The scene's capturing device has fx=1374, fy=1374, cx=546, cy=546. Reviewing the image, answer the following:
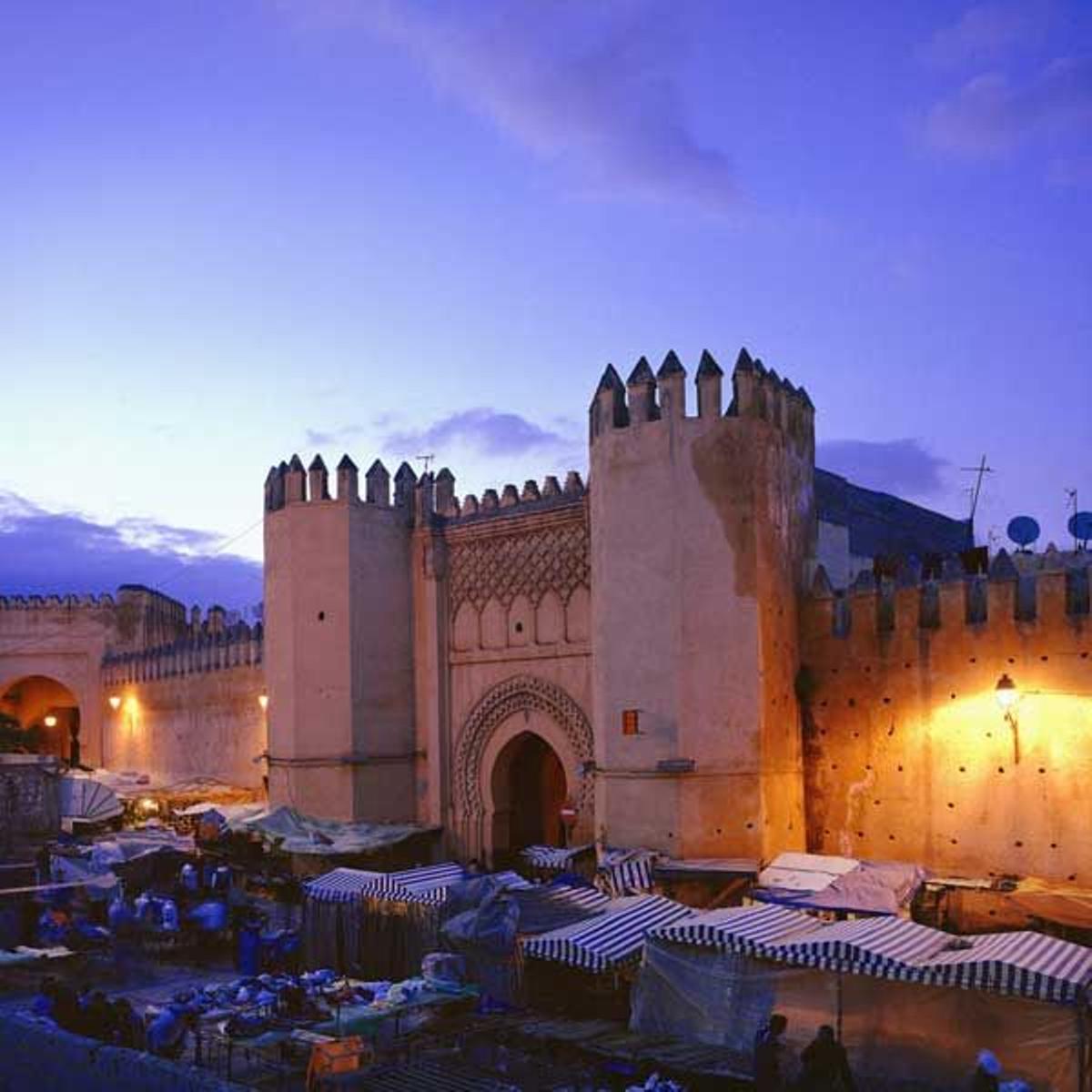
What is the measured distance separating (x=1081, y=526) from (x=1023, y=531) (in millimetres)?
1263

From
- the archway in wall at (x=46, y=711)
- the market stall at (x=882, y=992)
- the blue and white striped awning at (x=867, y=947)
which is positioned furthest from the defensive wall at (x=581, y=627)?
the archway in wall at (x=46, y=711)

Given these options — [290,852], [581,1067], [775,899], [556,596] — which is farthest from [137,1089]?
[556,596]

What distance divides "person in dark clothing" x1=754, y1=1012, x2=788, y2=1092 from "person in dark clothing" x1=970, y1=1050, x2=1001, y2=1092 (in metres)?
1.29

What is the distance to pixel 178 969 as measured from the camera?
14984 millimetres

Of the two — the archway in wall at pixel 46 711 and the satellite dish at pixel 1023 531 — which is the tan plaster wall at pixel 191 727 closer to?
the archway in wall at pixel 46 711

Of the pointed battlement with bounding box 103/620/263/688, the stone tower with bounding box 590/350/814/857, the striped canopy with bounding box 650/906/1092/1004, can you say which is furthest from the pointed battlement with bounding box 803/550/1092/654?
the pointed battlement with bounding box 103/620/263/688

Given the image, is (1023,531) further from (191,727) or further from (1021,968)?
(191,727)

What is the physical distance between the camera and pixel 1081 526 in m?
16.3

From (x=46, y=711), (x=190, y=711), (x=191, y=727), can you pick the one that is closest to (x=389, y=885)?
(x=191, y=727)

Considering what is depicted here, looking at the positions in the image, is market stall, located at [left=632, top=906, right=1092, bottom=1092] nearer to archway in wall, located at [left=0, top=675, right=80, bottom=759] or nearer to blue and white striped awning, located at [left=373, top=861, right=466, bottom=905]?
blue and white striped awning, located at [left=373, top=861, right=466, bottom=905]

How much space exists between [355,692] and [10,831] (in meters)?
5.15

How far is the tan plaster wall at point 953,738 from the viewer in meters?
13.3

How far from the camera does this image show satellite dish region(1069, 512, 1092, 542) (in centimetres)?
1623

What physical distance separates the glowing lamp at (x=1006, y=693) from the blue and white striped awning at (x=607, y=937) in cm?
401
